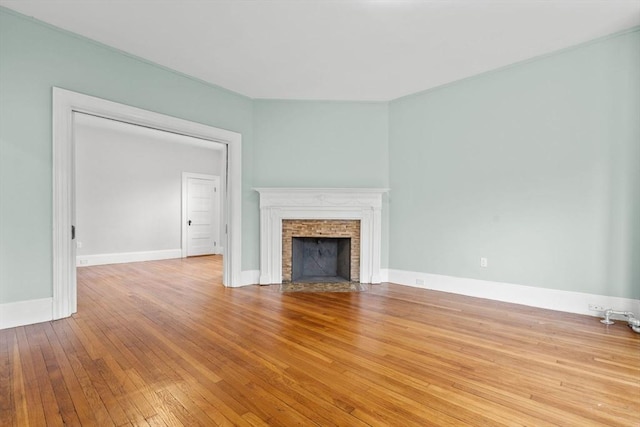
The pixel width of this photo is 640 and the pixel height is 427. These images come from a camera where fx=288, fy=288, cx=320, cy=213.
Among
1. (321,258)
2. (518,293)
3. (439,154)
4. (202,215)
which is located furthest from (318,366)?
(202,215)

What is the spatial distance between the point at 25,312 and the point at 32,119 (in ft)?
5.97

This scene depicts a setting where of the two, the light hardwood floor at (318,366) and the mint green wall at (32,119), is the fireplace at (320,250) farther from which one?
the mint green wall at (32,119)

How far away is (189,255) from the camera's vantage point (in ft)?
24.1

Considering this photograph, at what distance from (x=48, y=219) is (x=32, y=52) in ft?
5.22

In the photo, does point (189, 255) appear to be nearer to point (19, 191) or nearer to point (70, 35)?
point (19, 191)

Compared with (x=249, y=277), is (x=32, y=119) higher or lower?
higher

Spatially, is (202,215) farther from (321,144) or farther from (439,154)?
(439,154)

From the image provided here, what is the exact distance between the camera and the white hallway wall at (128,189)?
19.3ft

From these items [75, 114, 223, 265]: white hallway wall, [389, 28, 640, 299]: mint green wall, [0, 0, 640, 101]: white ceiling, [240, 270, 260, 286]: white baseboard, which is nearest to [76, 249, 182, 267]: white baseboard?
[75, 114, 223, 265]: white hallway wall

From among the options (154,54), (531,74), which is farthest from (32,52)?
(531,74)

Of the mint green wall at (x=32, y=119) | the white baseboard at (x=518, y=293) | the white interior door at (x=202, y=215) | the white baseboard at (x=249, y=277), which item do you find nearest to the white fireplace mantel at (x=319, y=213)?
the white baseboard at (x=249, y=277)

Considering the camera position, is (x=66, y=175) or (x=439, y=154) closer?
(x=66, y=175)

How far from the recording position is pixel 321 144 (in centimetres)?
461

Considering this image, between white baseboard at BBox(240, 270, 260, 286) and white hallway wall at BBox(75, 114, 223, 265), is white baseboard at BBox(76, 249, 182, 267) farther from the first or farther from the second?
white baseboard at BBox(240, 270, 260, 286)
